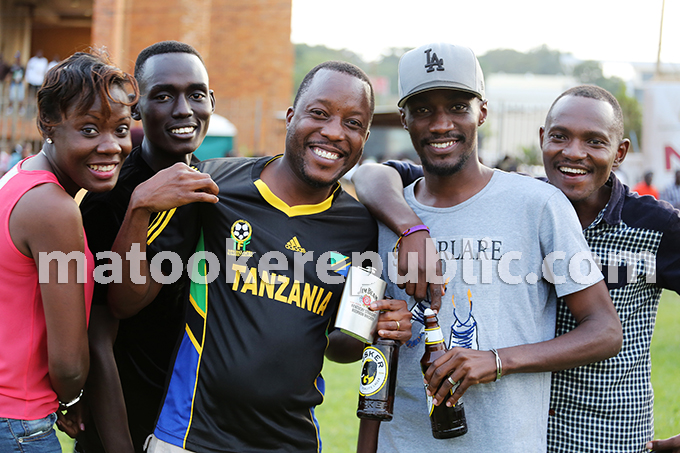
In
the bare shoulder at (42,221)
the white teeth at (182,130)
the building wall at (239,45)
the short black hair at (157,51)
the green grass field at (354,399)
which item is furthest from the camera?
the building wall at (239,45)

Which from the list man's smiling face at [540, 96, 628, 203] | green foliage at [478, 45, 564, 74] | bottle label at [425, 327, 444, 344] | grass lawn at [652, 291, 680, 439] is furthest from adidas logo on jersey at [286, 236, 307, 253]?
green foliage at [478, 45, 564, 74]

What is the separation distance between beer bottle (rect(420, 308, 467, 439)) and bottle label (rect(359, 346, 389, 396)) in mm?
198

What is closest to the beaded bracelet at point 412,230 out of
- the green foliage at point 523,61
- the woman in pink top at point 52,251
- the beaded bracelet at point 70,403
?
the woman in pink top at point 52,251

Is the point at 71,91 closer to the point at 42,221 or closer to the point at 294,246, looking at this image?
the point at 42,221

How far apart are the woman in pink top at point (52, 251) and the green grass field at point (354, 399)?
141 inches

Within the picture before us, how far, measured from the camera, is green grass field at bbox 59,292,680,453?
19.0 feet

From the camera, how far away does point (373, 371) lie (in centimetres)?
246

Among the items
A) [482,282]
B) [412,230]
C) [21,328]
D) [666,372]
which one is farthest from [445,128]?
[666,372]

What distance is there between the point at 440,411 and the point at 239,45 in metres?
23.5

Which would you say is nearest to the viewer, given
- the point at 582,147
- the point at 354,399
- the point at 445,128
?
the point at 445,128

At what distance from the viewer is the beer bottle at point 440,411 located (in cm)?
239

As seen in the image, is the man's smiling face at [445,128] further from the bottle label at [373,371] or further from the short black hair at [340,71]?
the bottle label at [373,371]

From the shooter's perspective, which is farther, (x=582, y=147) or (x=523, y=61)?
(x=523, y=61)

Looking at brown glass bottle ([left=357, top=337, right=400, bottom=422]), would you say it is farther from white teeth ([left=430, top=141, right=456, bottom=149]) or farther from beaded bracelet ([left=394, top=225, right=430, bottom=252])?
white teeth ([left=430, top=141, right=456, bottom=149])
